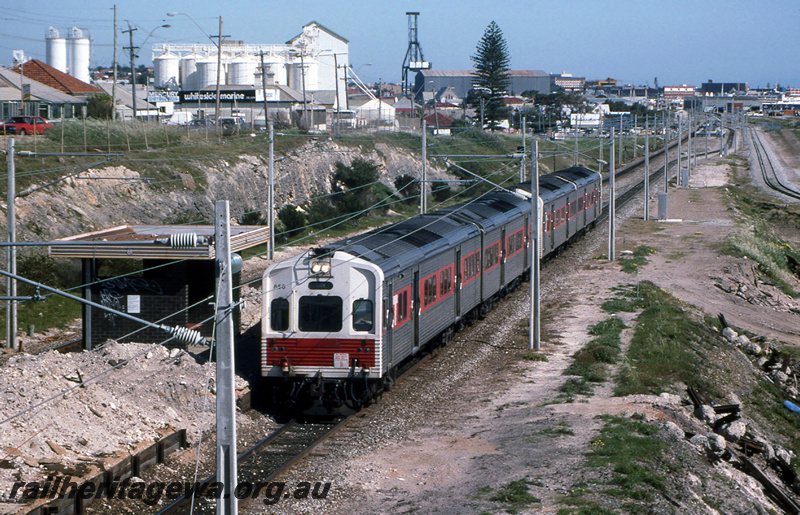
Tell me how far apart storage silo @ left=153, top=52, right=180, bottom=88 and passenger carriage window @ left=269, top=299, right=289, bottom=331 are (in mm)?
102978

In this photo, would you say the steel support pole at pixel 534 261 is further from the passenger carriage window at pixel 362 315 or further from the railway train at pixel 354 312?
the passenger carriage window at pixel 362 315

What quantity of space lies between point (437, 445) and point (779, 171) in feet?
313

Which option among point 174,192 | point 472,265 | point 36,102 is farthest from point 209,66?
point 472,265

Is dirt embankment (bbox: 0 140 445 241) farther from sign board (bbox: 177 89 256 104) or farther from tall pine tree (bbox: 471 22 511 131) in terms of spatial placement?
tall pine tree (bbox: 471 22 511 131)

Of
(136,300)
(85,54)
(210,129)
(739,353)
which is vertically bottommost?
(739,353)

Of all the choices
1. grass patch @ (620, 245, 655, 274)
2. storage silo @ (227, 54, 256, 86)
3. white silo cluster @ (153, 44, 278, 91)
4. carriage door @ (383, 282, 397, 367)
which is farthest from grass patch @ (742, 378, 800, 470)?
storage silo @ (227, 54, 256, 86)

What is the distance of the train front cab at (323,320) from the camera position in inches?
715

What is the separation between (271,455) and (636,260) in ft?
92.5

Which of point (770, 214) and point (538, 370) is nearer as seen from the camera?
point (538, 370)

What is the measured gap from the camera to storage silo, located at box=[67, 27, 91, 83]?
12769 centimetres

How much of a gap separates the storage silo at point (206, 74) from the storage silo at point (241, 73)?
1.63 metres

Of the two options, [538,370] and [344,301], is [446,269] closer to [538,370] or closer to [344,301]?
[538,370]

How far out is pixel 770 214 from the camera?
2685 inches

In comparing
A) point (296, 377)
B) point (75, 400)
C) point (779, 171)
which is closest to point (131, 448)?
point (75, 400)
